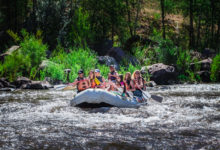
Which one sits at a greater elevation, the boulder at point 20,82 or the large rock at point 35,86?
the boulder at point 20,82

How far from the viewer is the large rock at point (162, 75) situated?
11234 mm

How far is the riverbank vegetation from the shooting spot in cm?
1152

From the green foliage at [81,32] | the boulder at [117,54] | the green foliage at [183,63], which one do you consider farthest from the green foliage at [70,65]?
the green foliage at [183,63]

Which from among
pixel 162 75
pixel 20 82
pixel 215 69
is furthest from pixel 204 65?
pixel 20 82

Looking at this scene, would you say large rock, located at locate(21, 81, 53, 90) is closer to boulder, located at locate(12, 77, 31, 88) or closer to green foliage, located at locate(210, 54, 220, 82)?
boulder, located at locate(12, 77, 31, 88)

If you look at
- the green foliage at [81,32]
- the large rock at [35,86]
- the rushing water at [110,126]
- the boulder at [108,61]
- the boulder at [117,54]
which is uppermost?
the green foliage at [81,32]

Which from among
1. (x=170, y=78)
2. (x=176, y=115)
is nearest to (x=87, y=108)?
(x=176, y=115)

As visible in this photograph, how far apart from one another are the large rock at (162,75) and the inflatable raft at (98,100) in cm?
557

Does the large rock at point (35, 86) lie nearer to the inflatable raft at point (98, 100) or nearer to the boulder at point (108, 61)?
the boulder at point (108, 61)

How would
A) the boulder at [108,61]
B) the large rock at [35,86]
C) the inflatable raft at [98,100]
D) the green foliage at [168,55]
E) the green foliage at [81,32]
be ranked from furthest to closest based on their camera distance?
the green foliage at [81,32] → the boulder at [108,61] → the green foliage at [168,55] → the large rock at [35,86] → the inflatable raft at [98,100]

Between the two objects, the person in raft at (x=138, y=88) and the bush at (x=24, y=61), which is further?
the bush at (x=24, y=61)

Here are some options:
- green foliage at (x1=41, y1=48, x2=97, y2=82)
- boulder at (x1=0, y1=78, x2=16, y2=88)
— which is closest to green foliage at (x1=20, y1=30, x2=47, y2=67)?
green foliage at (x1=41, y1=48, x2=97, y2=82)

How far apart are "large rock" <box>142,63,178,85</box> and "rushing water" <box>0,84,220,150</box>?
4.99 meters

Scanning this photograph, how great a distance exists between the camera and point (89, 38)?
15258 mm
